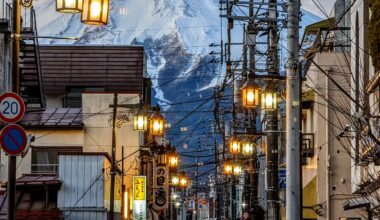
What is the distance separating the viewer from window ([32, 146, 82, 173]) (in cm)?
5201

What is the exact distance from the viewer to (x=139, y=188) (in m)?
50.8

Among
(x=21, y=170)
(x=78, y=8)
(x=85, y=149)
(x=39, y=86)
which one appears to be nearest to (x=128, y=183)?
(x=85, y=149)

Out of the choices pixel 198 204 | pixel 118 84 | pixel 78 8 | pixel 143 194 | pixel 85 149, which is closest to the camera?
pixel 78 8

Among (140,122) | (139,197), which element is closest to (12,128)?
(140,122)

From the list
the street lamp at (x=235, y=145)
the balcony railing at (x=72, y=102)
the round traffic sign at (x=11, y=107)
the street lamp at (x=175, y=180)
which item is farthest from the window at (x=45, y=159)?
the round traffic sign at (x=11, y=107)

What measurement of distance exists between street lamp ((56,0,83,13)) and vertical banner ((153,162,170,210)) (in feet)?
137

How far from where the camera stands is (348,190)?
137 feet

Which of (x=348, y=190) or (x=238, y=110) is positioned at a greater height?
(x=238, y=110)

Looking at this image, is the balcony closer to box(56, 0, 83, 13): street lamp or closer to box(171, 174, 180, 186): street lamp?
box(56, 0, 83, 13): street lamp

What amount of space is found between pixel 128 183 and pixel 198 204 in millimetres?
114284

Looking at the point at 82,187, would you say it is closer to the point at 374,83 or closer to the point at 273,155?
the point at 273,155

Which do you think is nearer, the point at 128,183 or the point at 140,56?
the point at 128,183

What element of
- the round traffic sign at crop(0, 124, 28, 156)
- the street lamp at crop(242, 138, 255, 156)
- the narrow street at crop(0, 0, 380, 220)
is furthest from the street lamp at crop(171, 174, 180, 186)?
the round traffic sign at crop(0, 124, 28, 156)

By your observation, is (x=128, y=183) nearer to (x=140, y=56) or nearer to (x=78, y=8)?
(x=140, y=56)
